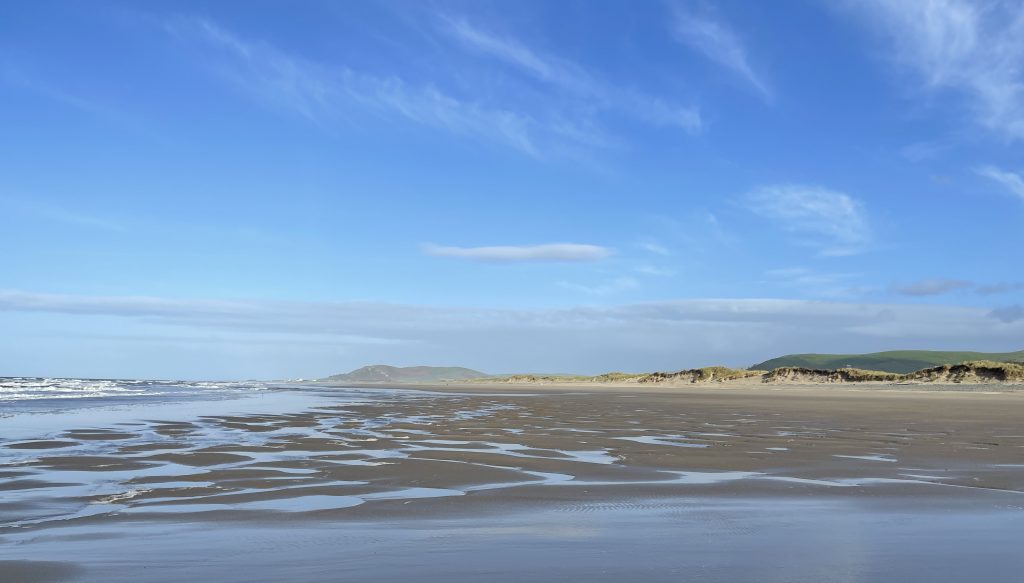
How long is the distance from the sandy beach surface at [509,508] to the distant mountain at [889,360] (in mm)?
103496

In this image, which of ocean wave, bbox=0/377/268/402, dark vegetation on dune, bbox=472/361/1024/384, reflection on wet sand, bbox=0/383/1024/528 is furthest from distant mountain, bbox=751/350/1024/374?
reflection on wet sand, bbox=0/383/1024/528

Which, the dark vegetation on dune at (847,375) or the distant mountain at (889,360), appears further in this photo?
the distant mountain at (889,360)

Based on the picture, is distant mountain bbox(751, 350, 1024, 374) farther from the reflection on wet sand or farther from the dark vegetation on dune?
the reflection on wet sand

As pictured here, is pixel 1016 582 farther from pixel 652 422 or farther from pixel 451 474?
pixel 652 422

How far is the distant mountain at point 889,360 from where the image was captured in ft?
370

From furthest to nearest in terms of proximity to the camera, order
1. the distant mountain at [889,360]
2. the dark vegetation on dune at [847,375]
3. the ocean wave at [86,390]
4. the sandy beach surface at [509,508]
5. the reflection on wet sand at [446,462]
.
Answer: the distant mountain at [889,360] < the dark vegetation on dune at [847,375] < the ocean wave at [86,390] < the reflection on wet sand at [446,462] < the sandy beach surface at [509,508]

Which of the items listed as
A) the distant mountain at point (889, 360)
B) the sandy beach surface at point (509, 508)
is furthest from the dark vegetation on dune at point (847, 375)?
the sandy beach surface at point (509, 508)

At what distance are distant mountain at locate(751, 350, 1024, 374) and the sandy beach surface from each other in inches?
4075

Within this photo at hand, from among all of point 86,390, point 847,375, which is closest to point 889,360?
point 847,375

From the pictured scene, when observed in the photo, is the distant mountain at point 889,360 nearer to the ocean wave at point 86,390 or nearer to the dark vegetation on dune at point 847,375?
the dark vegetation on dune at point 847,375

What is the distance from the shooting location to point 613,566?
468 centimetres

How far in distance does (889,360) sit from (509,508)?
12858 centimetres

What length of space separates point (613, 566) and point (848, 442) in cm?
1031

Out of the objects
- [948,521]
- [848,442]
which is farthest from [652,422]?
[948,521]
